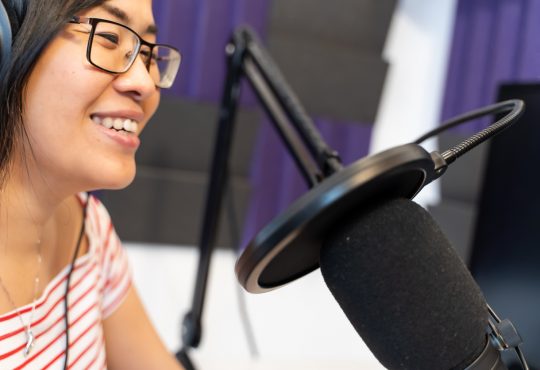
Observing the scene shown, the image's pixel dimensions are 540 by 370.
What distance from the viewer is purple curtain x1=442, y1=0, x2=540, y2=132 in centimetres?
107

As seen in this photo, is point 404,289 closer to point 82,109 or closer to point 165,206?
point 82,109

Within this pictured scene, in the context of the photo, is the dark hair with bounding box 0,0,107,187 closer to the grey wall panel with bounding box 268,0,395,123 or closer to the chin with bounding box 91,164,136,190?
the chin with bounding box 91,164,136,190

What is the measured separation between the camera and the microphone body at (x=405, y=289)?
0.98 feet

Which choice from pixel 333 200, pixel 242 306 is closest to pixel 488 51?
pixel 242 306

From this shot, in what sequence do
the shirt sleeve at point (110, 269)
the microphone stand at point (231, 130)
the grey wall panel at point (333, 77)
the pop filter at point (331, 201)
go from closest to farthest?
the pop filter at point (331, 201) < the microphone stand at point (231, 130) < the shirt sleeve at point (110, 269) < the grey wall panel at point (333, 77)

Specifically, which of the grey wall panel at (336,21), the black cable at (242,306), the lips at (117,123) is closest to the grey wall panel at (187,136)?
the black cable at (242,306)

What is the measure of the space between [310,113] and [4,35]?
100 centimetres

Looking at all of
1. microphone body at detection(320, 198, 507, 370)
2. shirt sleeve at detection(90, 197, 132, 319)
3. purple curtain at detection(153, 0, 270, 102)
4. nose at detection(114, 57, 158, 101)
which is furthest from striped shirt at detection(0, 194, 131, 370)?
purple curtain at detection(153, 0, 270, 102)

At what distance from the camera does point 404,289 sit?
0.30 meters

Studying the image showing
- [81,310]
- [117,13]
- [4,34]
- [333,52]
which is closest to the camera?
[4,34]

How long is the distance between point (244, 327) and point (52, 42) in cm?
93

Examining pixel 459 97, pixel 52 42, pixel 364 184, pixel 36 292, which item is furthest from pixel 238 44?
pixel 459 97

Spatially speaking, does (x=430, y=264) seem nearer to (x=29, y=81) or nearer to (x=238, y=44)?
(x=29, y=81)

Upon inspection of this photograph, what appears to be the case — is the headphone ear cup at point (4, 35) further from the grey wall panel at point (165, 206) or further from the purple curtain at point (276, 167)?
the purple curtain at point (276, 167)
